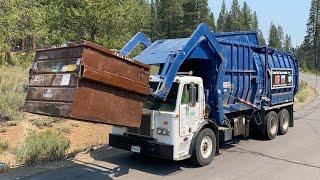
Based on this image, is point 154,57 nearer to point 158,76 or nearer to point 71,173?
point 158,76

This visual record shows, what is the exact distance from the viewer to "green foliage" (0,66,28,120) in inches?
611

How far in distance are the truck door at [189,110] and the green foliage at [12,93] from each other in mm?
7226

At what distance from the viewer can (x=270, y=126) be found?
48.8ft

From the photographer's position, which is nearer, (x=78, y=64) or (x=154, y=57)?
(x=78, y=64)

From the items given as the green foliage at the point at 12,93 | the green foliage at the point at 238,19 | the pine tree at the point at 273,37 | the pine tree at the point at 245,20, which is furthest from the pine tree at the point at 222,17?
the green foliage at the point at 12,93

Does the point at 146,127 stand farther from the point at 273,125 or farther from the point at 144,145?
the point at 273,125

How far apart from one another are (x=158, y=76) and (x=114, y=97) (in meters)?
2.12

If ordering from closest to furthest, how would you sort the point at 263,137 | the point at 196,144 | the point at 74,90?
1. the point at 74,90
2. the point at 196,144
3. the point at 263,137

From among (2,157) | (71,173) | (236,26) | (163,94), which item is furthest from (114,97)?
(236,26)

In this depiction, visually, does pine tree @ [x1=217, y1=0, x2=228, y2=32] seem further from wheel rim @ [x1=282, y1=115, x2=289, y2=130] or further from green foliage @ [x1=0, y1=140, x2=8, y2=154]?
green foliage @ [x1=0, y1=140, x2=8, y2=154]

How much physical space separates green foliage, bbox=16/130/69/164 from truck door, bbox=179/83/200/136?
328 centimetres

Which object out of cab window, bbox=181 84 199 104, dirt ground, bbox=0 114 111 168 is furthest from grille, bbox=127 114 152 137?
dirt ground, bbox=0 114 111 168

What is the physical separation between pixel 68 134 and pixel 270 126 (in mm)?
6443

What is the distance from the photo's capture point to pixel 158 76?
10.4 m
